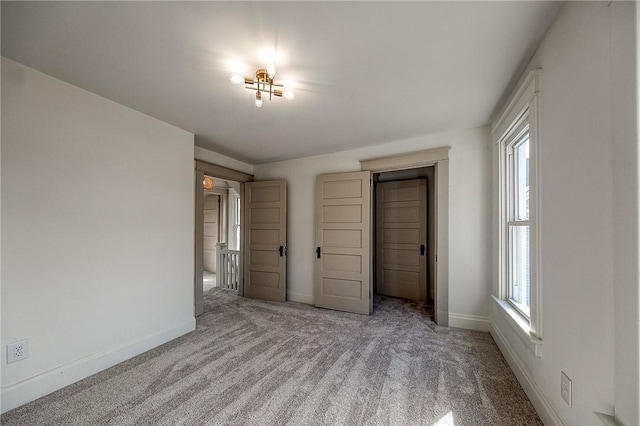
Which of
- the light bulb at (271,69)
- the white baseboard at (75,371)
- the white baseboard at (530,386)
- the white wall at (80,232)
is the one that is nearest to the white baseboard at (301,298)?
the white wall at (80,232)

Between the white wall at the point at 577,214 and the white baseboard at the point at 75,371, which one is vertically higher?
the white wall at the point at 577,214

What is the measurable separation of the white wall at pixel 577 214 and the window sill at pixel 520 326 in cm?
5

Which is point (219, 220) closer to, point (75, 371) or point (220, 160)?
point (220, 160)

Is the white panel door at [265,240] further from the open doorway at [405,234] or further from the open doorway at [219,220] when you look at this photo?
the open doorway at [219,220]

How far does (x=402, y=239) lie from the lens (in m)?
4.64

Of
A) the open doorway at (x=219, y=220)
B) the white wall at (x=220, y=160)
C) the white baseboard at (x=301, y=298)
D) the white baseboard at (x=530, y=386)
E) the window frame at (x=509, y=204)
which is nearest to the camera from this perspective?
the white baseboard at (x=530, y=386)

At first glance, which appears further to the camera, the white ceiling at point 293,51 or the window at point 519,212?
the window at point 519,212

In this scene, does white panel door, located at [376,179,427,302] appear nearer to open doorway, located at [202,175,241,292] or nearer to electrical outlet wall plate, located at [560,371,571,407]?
electrical outlet wall plate, located at [560,371,571,407]

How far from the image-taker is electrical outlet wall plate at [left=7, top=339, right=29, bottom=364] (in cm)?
175

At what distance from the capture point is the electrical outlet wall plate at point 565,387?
1303mm

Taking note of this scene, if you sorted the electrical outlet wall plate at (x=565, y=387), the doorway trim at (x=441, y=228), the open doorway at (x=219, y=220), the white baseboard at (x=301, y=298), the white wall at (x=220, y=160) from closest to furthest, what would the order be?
the electrical outlet wall plate at (x=565, y=387)
the doorway trim at (x=441, y=228)
the white wall at (x=220, y=160)
the white baseboard at (x=301, y=298)
the open doorway at (x=219, y=220)

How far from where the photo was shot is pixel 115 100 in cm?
233

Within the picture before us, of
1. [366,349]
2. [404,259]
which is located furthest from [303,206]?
[366,349]

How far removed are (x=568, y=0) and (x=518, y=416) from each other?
2379 mm
